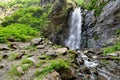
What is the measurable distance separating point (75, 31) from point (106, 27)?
30.4 feet

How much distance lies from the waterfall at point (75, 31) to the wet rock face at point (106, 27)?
3.84 m

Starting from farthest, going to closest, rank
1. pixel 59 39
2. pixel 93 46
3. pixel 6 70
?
pixel 59 39, pixel 93 46, pixel 6 70

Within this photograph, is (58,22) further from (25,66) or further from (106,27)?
(25,66)

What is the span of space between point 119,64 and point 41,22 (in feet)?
97.5

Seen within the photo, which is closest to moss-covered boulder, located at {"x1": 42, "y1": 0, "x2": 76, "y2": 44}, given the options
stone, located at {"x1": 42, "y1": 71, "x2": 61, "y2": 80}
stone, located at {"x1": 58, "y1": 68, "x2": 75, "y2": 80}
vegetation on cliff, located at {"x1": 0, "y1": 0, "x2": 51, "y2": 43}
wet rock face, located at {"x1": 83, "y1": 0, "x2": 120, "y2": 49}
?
vegetation on cliff, located at {"x1": 0, "y1": 0, "x2": 51, "y2": 43}

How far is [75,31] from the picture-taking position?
112ft

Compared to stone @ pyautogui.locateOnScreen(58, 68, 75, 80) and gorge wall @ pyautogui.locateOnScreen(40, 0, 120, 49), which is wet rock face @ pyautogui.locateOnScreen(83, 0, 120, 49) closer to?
gorge wall @ pyautogui.locateOnScreen(40, 0, 120, 49)

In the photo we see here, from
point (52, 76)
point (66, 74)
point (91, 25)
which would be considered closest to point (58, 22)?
point (91, 25)

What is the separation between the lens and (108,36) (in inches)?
972

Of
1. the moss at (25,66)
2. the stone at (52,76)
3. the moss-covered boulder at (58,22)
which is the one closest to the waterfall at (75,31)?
the moss-covered boulder at (58,22)

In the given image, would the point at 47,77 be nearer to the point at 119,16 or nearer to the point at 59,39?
the point at 119,16

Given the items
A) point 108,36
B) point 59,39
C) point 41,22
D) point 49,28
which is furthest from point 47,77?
point 41,22

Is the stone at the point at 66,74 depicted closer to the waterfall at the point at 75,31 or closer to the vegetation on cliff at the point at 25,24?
the vegetation on cliff at the point at 25,24

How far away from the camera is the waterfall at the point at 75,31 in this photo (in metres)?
32.8
